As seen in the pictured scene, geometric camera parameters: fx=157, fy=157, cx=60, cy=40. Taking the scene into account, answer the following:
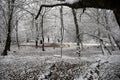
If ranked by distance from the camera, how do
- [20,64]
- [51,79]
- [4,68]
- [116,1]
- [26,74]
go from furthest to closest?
[20,64] → [4,68] → [26,74] → [51,79] → [116,1]

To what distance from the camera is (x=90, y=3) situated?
4.71 m

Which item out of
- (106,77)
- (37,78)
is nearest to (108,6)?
(106,77)

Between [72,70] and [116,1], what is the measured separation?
5.17 m

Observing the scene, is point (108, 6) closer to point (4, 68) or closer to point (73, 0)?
point (73, 0)

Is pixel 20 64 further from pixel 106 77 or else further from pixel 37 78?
pixel 106 77

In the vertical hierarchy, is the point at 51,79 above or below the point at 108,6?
below

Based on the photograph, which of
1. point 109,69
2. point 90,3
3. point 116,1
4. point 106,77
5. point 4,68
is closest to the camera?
point 116,1

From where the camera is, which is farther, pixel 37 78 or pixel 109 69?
pixel 37 78

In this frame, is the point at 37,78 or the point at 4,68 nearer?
the point at 37,78

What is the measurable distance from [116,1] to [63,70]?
214 inches

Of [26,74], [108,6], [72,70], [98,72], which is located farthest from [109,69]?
[26,74]

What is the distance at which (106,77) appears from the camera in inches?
253

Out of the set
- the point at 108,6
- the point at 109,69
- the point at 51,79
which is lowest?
the point at 51,79

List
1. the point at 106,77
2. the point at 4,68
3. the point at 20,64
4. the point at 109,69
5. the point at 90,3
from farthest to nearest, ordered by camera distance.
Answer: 1. the point at 20,64
2. the point at 4,68
3. the point at 109,69
4. the point at 106,77
5. the point at 90,3
